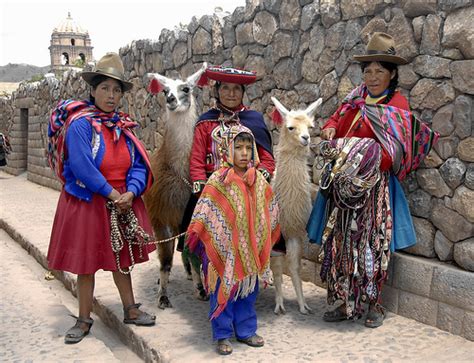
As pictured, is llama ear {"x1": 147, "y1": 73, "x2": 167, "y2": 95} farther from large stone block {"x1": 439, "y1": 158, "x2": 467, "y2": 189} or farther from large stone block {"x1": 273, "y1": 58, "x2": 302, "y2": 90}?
large stone block {"x1": 439, "y1": 158, "x2": 467, "y2": 189}

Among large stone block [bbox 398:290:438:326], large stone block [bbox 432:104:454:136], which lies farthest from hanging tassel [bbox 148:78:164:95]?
large stone block [bbox 398:290:438:326]

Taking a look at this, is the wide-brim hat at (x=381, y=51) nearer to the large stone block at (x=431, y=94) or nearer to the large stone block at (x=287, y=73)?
the large stone block at (x=431, y=94)

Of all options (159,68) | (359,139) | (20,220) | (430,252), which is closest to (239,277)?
(359,139)

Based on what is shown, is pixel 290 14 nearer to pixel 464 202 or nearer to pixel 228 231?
pixel 464 202

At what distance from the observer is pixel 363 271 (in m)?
3.35

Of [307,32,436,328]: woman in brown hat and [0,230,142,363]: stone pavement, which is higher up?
[307,32,436,328]: woman in brown hat

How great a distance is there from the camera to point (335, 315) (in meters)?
3.59

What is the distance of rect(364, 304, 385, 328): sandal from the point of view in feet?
11.4

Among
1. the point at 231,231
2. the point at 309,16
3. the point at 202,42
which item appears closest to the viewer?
the point at 231,231

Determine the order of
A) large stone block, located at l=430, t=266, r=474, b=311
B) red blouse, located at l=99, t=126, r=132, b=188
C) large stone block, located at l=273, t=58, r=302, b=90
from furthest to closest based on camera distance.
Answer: large stone block, located at l=273, t=58, r=302, b=90
red blouse, located at l=99, t=126, r=132, b=188
large stone block, located at l=430, t=266, r=474, b=311

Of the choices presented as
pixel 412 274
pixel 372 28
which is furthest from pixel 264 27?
pixel 412 274

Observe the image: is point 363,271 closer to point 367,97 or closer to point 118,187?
point 367,97

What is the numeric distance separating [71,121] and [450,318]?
9.12ft

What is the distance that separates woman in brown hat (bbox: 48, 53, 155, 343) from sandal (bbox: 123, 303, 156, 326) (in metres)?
0.27
